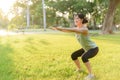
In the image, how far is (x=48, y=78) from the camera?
25.9 feet

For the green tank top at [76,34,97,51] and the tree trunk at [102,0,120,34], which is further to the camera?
the tree trunk at [102,0,120,34]

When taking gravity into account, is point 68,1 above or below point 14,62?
above

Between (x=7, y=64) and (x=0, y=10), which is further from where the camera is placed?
(x=0, y=10)


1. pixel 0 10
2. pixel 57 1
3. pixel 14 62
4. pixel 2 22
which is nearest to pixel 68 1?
pixel 57 1

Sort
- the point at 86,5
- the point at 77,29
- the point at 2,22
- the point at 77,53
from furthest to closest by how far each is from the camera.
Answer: the point at 2,22
the point at 86,5
the point at 77,53
the point at 77,29

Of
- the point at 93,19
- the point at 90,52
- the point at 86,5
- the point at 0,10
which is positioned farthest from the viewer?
the point at 0,10

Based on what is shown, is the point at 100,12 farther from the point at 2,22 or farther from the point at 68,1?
the point at 2,22

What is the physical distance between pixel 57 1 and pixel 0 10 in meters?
18.6

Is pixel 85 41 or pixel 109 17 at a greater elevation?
pixel 109 17

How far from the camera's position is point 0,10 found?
272ft

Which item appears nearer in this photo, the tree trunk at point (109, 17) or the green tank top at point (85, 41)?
the green tank top at point (85, 41)

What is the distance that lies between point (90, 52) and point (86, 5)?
60.5m

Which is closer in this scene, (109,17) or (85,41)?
(85,41)

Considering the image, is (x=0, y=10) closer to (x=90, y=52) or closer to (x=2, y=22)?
(x=2, y=22)
